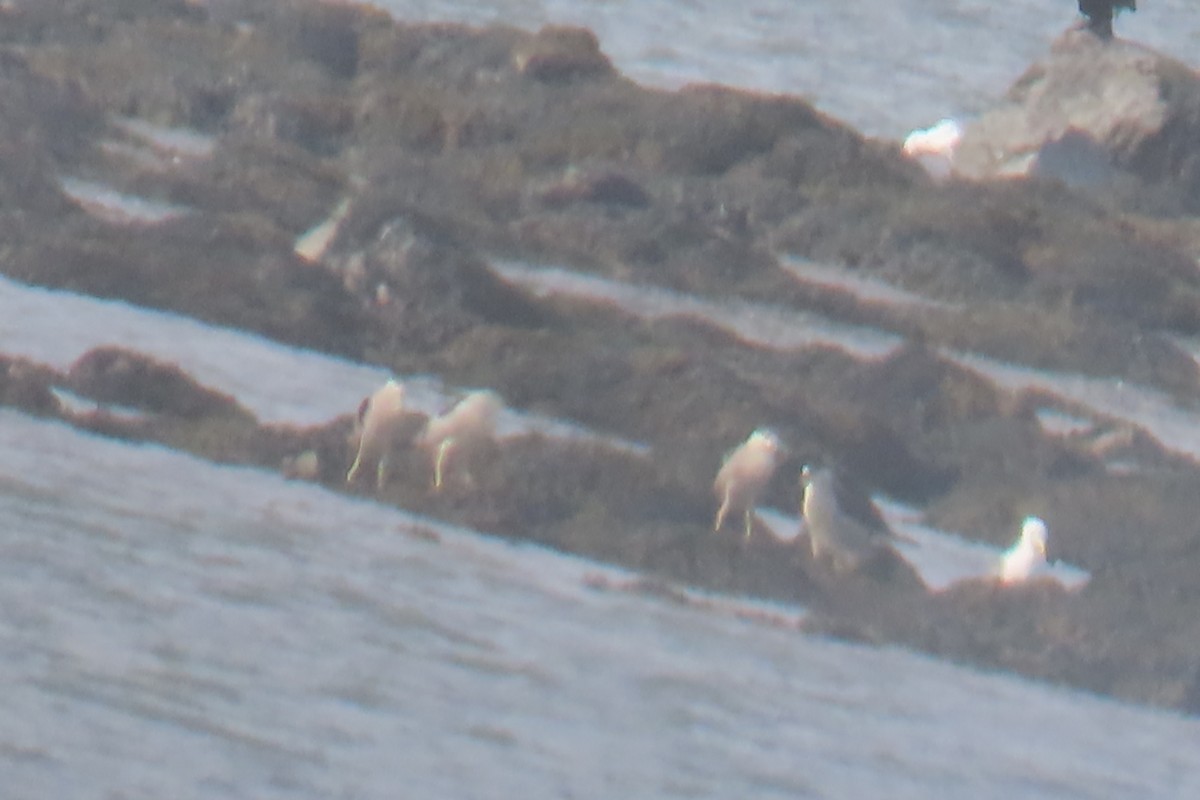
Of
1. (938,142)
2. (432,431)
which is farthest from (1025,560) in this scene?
(938,142)

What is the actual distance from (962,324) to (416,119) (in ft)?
34.7

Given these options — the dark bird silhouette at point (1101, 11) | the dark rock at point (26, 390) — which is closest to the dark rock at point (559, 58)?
the dark bird silhouette at point (1101, 11)

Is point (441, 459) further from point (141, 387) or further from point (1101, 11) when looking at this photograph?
point (1101, 11)

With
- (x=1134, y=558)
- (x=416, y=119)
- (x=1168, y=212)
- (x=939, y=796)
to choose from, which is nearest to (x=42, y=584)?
(x=939, y=796)

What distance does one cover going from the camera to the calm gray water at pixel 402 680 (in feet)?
39.9

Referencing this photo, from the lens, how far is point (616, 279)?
103ft

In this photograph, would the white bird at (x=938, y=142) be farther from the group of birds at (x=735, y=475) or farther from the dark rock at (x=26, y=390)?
the dark rock at (x=26, y=390)

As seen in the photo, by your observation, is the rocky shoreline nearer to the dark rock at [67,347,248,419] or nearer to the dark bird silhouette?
the dark rock at [67,347,248,419]

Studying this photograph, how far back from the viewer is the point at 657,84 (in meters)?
53.7

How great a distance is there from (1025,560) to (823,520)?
4.45 feet

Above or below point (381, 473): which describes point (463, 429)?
above

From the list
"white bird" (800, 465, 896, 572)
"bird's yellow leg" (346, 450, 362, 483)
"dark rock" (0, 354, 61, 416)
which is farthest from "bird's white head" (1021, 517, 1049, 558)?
"dark rock" (0, 354, 61, 416)

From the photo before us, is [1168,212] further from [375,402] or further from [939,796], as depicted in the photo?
[939,796]

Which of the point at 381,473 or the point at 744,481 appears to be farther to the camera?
the point at 744,481
